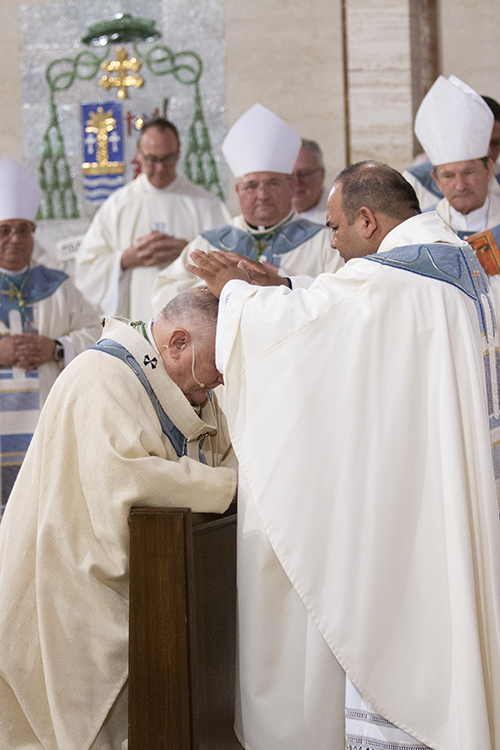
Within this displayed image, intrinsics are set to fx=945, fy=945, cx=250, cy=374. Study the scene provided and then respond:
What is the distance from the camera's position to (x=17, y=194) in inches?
225

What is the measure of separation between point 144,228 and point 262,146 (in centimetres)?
171

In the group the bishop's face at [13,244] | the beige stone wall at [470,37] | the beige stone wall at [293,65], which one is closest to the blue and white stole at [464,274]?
the bishop's face at [13,244]

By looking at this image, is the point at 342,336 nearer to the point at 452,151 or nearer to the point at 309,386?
the point at 309,386

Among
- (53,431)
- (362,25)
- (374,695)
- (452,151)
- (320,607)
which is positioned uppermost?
(362,25)

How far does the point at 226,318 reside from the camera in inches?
117

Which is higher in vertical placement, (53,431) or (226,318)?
(226,318)

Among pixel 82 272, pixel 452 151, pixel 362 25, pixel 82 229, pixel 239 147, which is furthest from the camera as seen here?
pixel 82 229

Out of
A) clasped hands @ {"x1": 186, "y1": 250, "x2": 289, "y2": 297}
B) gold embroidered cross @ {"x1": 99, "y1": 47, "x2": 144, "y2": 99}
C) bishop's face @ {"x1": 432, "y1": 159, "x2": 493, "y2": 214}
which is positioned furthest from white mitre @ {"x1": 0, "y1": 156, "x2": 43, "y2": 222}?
clasped hands @ {"x1": 186, "y1": 250, "x2": 289, "y2": 297}

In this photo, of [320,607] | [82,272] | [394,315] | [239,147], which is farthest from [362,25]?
[320,607]

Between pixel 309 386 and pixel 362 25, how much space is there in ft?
18.4

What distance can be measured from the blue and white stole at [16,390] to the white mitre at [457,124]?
99.7 inches

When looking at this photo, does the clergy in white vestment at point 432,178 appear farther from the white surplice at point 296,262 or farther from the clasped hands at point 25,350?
the clasped hands at point 25,350

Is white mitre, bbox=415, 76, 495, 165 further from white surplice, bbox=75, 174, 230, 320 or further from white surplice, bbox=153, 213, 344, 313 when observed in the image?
white surplice, bbox=75, 174, 230, 320

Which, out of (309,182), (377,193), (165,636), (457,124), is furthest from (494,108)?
(165,636)
